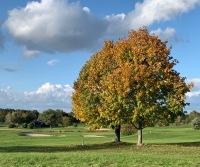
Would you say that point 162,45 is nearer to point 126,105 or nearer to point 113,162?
point 126,105

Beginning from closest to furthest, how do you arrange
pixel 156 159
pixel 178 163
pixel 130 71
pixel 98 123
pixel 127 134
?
1. pixel 178 163
2. pixel 156 159
3. pixel 130 71
4. pixel 98 123
5. pixel 127 134

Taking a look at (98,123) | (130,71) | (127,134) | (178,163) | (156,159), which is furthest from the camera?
(127,134)

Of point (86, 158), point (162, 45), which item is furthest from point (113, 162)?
point (162, 45)

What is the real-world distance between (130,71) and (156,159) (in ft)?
73.2

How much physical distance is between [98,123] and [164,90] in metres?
11.0

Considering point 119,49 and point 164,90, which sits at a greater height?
point 119,49

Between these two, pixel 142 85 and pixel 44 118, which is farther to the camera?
pixel 44 118

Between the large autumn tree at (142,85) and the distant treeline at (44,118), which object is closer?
the large autumn tree at (142,85)

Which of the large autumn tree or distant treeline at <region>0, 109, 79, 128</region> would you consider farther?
distant treeline at <region>0, 109, 79, 128</region>

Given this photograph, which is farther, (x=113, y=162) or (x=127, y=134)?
(x=127, y=134)

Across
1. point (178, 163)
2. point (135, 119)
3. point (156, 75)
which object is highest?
point (156, 75)

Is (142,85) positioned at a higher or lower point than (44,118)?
lower

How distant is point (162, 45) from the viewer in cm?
5122

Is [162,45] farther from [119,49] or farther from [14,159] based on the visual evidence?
[14,159]
